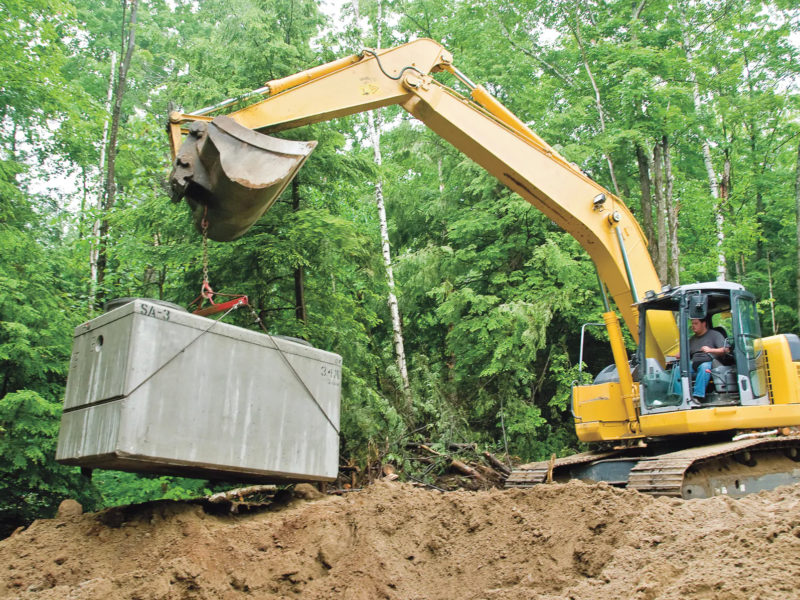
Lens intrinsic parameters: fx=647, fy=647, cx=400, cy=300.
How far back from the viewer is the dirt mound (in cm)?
372

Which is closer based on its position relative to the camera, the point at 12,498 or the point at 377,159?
the point at 12,498

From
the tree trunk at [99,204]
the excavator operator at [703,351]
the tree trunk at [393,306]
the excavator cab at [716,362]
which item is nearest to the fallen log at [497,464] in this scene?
the tree trunk at [393,306]

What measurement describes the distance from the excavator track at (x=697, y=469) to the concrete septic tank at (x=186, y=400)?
306cm

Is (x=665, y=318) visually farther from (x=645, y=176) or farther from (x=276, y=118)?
(x=645, y=176)

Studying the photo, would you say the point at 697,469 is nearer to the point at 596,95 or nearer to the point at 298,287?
the point at 298,287

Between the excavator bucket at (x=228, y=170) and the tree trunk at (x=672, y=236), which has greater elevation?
the tree trunk at (x=672, y=236)

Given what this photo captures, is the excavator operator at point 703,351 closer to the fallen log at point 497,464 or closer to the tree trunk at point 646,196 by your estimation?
the fallen log at point 497,464

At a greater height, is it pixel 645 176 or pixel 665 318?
pixel 645 176

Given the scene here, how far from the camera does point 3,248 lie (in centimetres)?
848

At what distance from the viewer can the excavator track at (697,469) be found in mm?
5832

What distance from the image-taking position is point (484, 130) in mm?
7102

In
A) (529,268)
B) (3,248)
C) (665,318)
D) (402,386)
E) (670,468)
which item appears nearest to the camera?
(670,468)

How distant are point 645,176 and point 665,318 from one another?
9145mm

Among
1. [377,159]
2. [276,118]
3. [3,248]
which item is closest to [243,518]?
[276,118]
